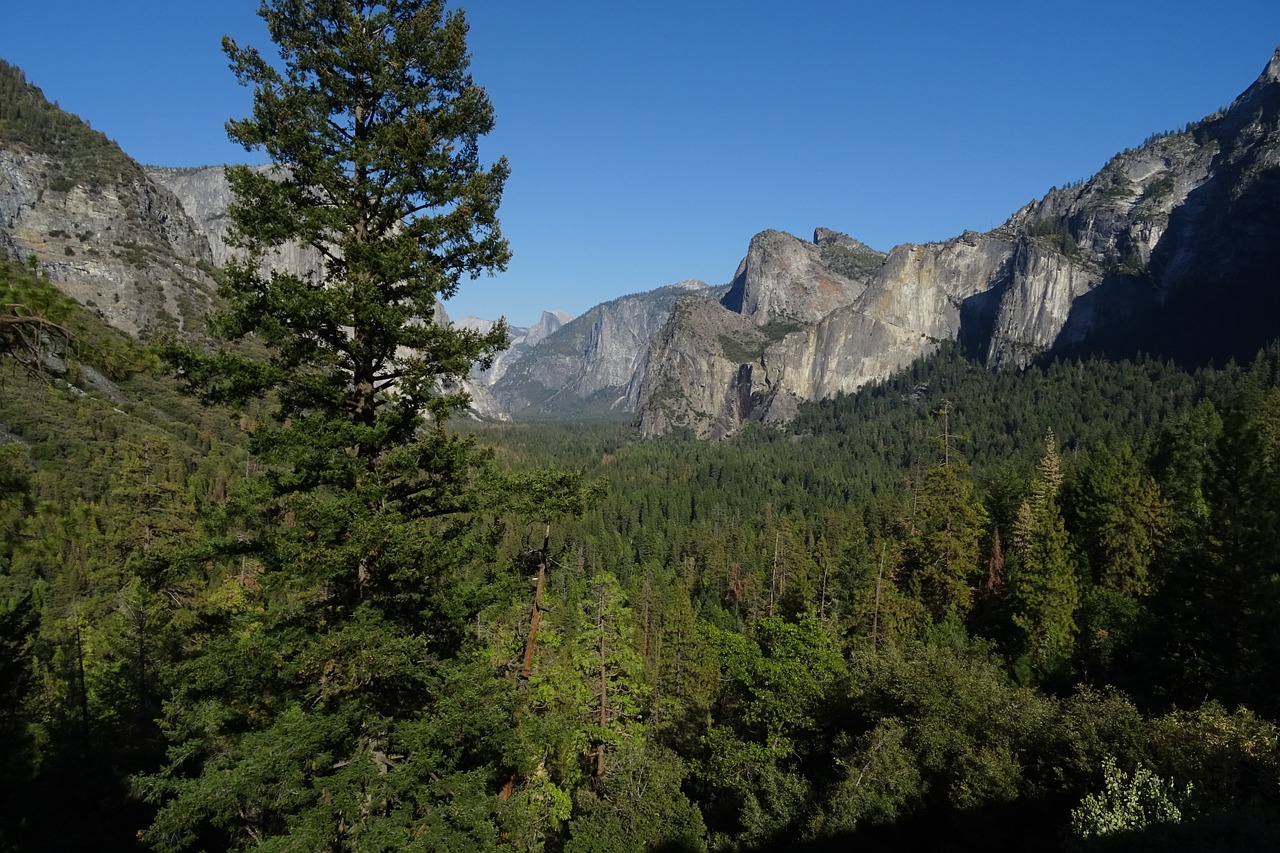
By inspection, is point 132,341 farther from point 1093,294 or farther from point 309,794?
point 1093,294

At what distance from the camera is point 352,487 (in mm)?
8930

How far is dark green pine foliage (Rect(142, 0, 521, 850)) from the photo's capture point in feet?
26.5

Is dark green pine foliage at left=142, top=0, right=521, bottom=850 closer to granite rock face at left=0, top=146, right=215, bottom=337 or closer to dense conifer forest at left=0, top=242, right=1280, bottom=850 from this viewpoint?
dense conifer forest at left=0, top=242, right=1280, bottom=850

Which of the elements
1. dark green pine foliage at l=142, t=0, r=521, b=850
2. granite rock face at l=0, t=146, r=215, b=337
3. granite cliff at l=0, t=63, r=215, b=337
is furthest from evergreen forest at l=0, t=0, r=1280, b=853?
granite cliff at l=0, t=63, r=215, b=337

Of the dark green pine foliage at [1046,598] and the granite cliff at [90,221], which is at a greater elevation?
the granite cliff at [90,221]

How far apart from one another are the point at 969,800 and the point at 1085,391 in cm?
15211

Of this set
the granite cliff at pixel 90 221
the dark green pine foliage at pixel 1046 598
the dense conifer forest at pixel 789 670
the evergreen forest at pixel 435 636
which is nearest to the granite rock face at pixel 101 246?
the granite cliff at pixel 90 221

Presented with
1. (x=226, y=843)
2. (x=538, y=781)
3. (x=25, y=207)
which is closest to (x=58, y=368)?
(x=538, y=781)

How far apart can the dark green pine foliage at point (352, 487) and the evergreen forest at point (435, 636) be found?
2.0 inches

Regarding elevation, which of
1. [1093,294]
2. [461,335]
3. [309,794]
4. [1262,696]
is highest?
[1093,294]

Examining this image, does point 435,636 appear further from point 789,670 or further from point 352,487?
point 789,670

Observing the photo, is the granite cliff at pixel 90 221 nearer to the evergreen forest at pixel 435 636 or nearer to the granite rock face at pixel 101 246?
the granite rock face at pixel 101 246

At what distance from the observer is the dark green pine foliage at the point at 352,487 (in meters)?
8.08

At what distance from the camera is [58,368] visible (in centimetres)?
653
